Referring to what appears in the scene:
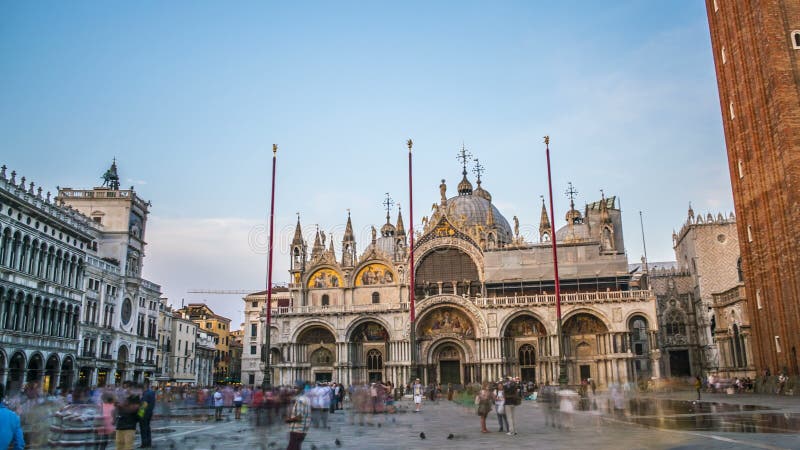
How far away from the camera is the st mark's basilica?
49.9m

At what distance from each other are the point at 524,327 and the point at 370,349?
43.2 feet

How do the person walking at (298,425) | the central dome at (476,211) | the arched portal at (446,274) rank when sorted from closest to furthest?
1. the person walking at (298,425)
2. the arched portal at (446,274)
3. the central dome at (476,211)

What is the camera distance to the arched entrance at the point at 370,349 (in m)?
54.7

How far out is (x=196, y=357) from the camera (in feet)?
260

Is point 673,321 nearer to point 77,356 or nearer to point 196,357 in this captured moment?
point 77,356

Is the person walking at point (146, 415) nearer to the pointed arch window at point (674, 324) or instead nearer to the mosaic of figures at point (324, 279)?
the mosaic of figures at point (324, 279)

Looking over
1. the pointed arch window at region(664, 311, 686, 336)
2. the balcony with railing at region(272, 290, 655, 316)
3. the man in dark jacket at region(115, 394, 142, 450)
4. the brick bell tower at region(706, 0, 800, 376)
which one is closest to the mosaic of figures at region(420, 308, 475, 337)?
the balcony with railing at region(272, 290, 655, 316)

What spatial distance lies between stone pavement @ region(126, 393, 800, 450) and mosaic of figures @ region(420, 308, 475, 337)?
2880 centimetres

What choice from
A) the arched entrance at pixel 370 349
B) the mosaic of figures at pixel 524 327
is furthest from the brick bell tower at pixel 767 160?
the arched entrance at pixel 370 349

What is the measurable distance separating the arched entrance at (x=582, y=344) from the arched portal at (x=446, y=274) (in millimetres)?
8757

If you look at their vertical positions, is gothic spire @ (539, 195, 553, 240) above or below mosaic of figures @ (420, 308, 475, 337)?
above

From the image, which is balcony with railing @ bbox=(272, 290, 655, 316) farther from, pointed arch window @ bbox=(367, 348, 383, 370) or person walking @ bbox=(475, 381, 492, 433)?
person walking @ bbox=(475, 381, 492, 433)

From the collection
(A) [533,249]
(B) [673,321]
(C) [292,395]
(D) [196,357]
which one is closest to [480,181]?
(A) [533,249]

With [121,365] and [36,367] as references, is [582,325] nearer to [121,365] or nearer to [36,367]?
[121,365]
